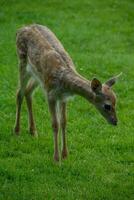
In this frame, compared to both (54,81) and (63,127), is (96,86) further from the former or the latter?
(63,127)

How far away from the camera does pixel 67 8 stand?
75.8 ft

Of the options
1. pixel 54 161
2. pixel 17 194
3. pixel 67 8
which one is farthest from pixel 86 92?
pixel 67 8

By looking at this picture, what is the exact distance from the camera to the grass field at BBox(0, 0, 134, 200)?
8.63m

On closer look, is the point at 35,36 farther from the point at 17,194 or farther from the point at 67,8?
the point at 67,8

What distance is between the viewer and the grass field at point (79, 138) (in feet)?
28.3

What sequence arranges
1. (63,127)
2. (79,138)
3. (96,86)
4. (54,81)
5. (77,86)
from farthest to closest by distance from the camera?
1. (79,138)
2. (63,127)
3. (54,81)
4. (77,86)
5. (96,86)

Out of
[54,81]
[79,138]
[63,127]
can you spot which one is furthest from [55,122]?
[79,138]

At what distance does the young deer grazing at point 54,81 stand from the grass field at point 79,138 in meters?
0.47

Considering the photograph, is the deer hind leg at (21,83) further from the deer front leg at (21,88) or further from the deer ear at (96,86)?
the deer ear at (96,86)

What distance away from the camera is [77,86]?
9195 millimetres

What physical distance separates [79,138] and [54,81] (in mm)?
1614

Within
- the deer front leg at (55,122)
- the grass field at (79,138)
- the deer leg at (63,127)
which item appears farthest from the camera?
the deer leg at (63,127)

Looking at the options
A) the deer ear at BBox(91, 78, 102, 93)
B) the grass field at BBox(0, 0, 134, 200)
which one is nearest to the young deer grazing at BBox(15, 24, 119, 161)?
the deer ear at BBox(91, 78, 102, 93)

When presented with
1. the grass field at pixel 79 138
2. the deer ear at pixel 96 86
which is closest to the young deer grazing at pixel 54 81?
the deer ear at pixel 96 86
